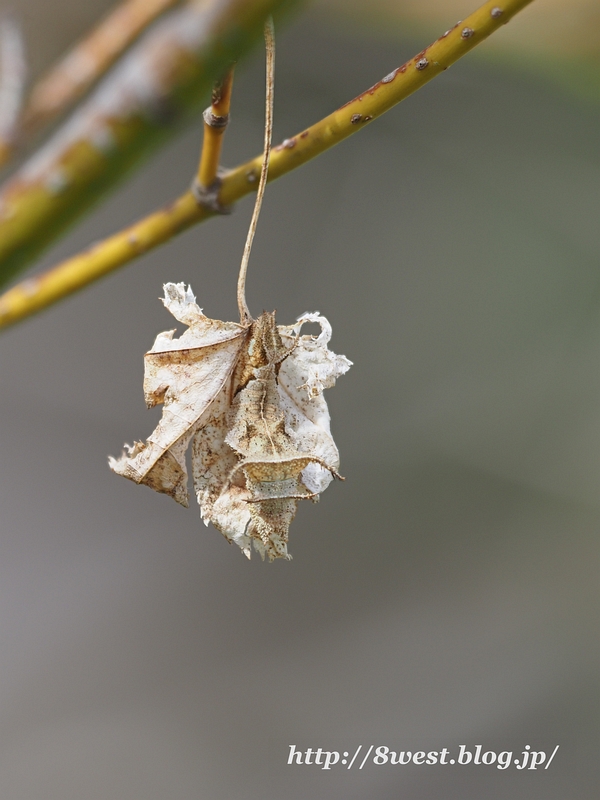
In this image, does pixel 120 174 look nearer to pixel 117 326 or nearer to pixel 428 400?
pixel 117 326

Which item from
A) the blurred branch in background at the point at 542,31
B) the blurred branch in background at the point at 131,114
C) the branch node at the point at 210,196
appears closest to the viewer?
the blurred branch in background at the point at 131,114

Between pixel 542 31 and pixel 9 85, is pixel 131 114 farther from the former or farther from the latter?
pixel 542 31

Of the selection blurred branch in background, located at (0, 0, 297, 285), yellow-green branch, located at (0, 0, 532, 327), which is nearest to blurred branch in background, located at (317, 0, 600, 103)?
yellow-green branch, located at (0, 0, 532, 327)

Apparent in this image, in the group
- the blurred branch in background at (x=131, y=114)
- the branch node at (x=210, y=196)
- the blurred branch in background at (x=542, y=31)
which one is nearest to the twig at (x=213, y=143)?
the branch node at (x=210, y=196)

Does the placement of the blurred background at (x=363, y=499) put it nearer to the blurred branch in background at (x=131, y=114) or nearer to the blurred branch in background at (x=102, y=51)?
the blurred branch in background at (x=102, y=51)

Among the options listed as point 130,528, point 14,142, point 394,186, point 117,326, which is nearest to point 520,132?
point 394,186

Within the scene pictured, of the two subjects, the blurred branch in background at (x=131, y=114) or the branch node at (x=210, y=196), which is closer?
the blurred branch in background at (x=131, y=114)
